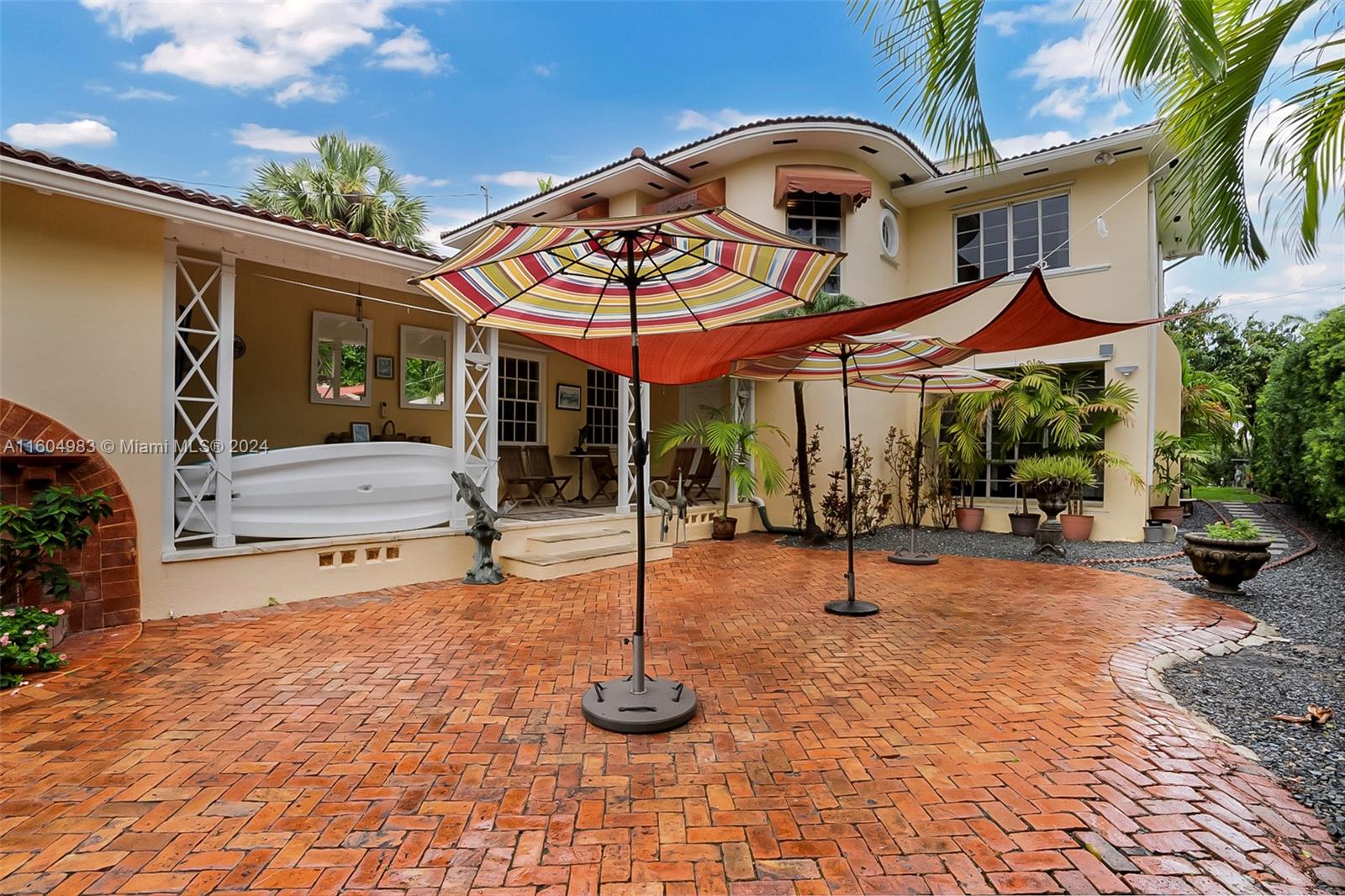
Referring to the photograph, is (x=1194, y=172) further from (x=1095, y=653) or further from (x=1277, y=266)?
(x=1095, y=653)

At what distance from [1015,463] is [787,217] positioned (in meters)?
5.46

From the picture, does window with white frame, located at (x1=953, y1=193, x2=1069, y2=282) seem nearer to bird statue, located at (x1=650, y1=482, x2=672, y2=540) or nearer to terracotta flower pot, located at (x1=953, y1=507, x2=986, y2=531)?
terracotta flower pot, located at (x1=953, y1=507, x2=986, y2=531)

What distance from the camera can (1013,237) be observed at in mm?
10383

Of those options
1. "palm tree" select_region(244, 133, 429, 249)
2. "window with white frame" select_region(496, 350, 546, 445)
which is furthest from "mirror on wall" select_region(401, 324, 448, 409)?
"palm tree" select_region(244, 133, 429, 249)

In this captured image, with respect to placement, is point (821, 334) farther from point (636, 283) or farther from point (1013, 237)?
point (1013, 237)

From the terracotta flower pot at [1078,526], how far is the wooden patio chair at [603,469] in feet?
23.1

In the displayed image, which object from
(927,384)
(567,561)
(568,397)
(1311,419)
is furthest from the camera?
(568,397)

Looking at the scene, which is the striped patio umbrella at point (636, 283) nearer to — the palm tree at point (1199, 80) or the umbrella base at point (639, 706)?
the umbrella base at point (639, 706)

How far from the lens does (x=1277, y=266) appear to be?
12.9ft

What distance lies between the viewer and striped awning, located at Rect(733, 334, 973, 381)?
5207 millimetres

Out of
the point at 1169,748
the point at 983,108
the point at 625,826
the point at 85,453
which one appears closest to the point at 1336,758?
the point at 1169,748

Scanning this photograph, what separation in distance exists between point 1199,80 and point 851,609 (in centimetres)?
408

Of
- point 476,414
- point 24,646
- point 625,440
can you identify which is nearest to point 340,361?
point 476,414

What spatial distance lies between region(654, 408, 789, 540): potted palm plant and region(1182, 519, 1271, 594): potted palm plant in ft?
15.7
